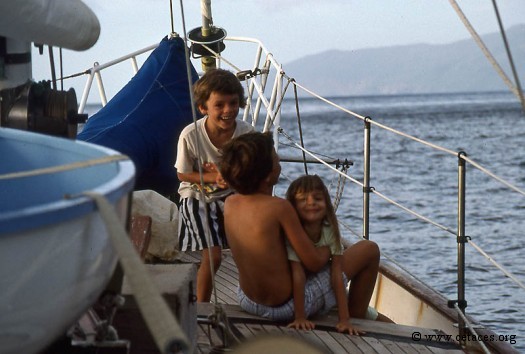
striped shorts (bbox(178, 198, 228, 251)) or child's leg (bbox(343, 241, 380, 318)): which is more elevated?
striped shorts (bbox(178, 198, 228, 251))

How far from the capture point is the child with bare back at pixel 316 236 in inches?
169

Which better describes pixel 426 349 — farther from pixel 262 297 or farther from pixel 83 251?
pixel 83 251

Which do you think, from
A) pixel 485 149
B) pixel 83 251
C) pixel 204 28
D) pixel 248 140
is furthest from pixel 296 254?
pixel 485 149

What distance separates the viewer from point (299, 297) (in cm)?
432

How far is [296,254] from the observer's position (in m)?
4.26

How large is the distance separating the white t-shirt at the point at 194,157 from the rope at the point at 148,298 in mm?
2431

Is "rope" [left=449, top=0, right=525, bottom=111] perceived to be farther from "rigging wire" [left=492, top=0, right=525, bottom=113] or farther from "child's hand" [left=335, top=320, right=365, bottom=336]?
"child's hand" [left=335, top=320, right=365, bottom=336]

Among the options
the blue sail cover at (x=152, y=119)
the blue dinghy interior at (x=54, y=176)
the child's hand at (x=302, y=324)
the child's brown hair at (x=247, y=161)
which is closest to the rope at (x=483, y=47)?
the child's brown hair at (x=247, y=161)

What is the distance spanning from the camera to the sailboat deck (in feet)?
13.8

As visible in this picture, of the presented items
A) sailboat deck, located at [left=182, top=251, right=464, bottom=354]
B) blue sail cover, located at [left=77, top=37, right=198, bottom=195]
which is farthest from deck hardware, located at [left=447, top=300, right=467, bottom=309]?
blue sail cover, located at [left=77, top=37, right=198, bottom=195]

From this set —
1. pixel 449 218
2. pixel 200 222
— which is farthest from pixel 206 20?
pixel 449 218

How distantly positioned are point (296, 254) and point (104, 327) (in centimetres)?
134

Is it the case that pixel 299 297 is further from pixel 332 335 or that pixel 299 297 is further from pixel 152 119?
pixel 152 119

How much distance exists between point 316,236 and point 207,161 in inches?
31.5
